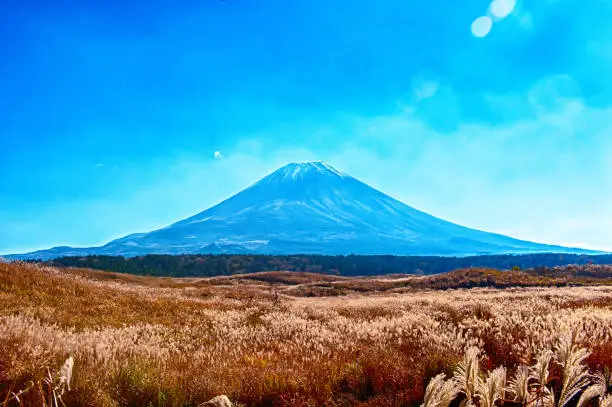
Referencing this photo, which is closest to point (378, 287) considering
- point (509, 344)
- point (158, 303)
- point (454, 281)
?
point (454, 281)

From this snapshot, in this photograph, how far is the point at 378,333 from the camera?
920cm

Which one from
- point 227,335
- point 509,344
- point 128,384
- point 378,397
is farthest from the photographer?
point 227,335

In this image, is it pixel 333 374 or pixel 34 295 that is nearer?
pixel 333 374

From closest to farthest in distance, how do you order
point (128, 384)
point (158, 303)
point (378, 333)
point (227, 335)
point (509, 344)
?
point (128, 384), point (509, 344), point (378, 333), point (227, 335), point (158, 303)

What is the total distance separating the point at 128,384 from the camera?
573 cm

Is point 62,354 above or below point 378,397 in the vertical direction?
above

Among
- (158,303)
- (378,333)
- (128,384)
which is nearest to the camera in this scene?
(128,384)

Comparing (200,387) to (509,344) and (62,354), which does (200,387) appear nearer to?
(62,354)

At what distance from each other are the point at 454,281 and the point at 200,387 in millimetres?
63072

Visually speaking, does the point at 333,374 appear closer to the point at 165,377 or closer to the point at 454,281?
the point at 165,377

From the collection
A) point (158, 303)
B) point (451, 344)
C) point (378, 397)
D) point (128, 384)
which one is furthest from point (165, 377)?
point (158, 303)

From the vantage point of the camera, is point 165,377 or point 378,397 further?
point 165,377

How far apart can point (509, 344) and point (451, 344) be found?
0.90 meters

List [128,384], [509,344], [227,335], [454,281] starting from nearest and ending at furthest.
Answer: [128,384], [509,344], [227,335], [454,281]
